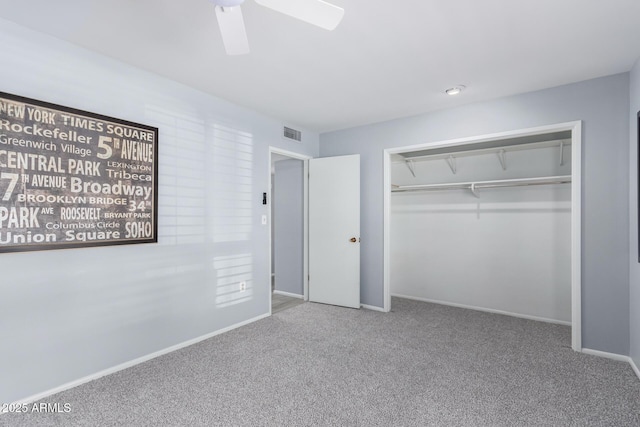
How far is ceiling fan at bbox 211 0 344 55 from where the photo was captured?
1427 mm

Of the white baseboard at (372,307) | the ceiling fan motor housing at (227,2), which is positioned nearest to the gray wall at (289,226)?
the white baseboard at (372,307)

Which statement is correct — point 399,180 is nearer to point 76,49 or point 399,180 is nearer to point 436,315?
point 436,315

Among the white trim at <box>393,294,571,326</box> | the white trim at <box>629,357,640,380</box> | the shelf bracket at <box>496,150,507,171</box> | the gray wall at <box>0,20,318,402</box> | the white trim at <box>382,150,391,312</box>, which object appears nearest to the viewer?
the gray wall at <box>0,20,318,402</box>

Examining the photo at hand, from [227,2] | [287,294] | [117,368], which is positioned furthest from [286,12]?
[287,294]

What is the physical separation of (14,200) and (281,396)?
2.07 m

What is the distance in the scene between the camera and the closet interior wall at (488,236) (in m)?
3.71

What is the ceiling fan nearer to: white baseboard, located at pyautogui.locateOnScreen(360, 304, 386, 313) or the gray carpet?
the gray carpet

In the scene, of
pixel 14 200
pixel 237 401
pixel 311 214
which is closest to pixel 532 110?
pixel 311 214

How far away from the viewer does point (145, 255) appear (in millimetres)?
2697

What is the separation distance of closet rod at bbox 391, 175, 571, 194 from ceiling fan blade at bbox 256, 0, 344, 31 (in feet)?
9.85

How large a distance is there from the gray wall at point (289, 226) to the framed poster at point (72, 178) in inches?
89.5

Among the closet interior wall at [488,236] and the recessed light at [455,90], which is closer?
the recessed light at [455,90]

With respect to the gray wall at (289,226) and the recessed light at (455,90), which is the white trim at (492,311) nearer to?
the gray wall at (289,226)

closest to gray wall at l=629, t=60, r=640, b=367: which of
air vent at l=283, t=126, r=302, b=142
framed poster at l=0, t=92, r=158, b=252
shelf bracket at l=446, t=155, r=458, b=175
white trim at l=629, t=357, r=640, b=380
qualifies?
white trim at l=629, t=357, r=640, b=380
